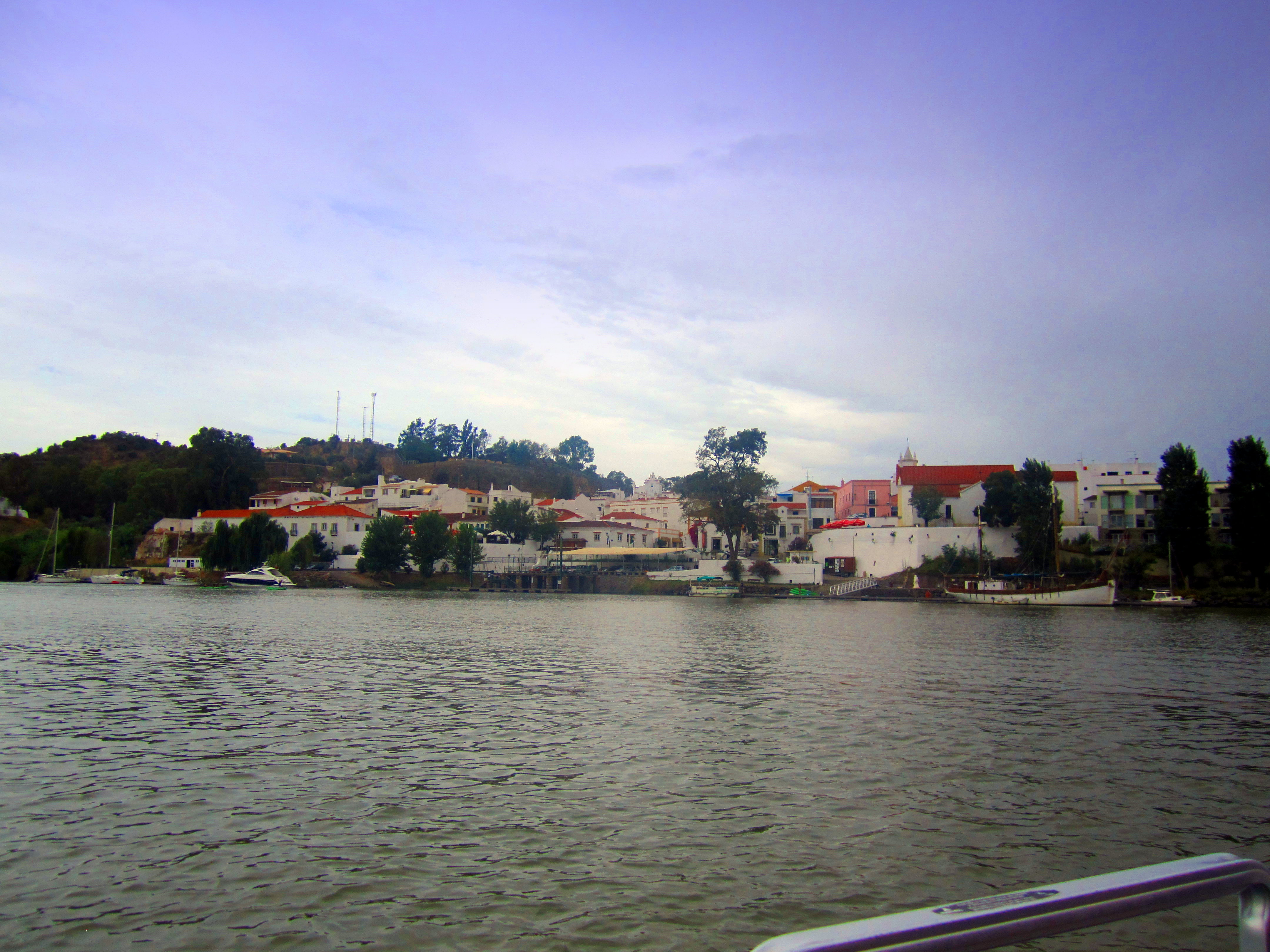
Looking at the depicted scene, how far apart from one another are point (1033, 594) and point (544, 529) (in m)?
53.7

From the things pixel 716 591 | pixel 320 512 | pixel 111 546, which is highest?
pixel 320 512

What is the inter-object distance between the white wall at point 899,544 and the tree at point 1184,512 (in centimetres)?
1230

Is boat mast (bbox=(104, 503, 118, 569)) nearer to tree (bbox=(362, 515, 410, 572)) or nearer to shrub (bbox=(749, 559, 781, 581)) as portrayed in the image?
tree (bbox=(362, 515, 410, 572))

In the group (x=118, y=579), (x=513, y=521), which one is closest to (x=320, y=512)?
(x=118, y=579)

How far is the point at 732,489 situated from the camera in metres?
91.1

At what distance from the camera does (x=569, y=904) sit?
→ 815cm

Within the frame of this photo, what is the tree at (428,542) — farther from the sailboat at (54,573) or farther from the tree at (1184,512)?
the tree at (1184,512)

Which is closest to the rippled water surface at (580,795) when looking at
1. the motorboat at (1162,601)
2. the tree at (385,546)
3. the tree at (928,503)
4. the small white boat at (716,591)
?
the motorboat at (1162,601)

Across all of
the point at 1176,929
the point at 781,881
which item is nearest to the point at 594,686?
the point at 781,881

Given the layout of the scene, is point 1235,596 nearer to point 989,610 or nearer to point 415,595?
point 989,610

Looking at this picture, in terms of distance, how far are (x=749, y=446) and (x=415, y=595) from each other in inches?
1538

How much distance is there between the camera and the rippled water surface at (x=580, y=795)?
7961 mm

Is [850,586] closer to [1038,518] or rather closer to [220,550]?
[1038,518]

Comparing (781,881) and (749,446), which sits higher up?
(749,446)
